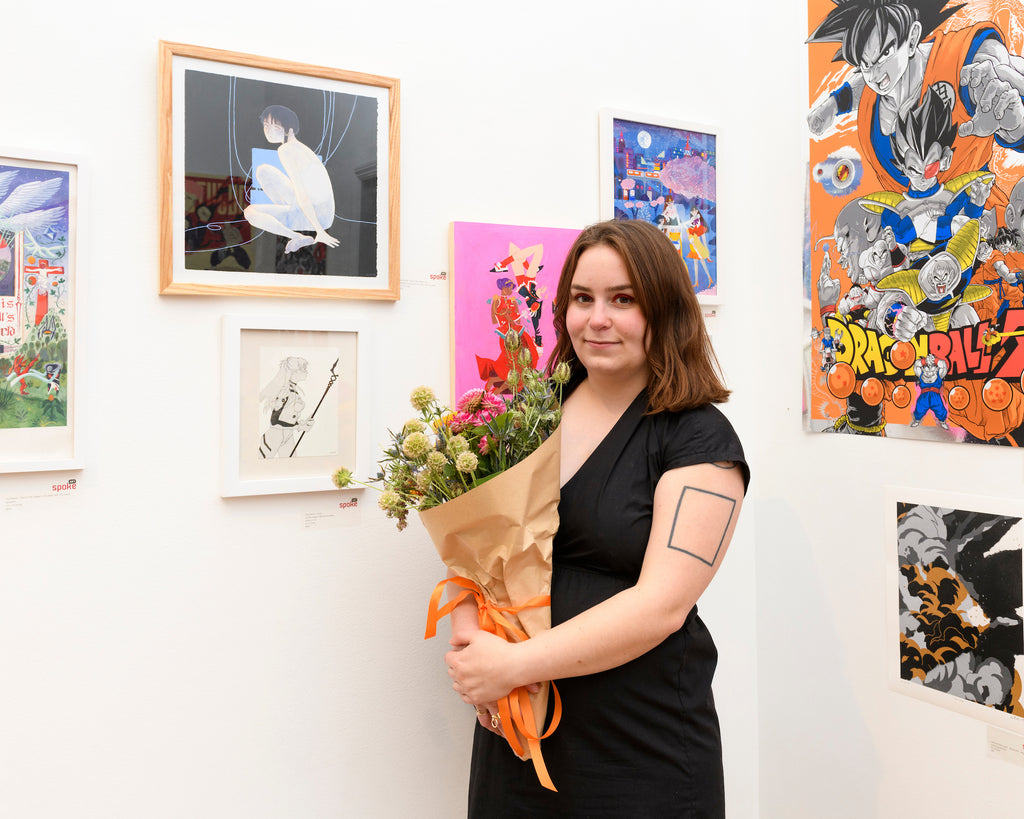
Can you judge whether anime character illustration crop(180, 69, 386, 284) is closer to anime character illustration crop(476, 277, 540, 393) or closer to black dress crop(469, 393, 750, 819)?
anime character illustration crop(476, 277, 540, 393)

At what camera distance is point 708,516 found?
1.14 m

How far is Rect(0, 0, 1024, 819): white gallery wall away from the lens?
1347 millimetres

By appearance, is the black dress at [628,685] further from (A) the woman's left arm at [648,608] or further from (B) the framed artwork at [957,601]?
(B) the framed artwork at [957,601]

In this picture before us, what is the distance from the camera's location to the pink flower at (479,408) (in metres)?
1.16

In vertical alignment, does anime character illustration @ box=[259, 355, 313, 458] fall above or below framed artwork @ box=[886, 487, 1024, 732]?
above

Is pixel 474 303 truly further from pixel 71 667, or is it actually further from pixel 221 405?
pixel 71 667

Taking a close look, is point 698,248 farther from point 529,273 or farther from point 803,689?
point 803,689

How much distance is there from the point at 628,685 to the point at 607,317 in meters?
0.55

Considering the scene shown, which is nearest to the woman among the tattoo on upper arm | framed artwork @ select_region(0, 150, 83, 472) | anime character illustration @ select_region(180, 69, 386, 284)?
the tattoo on upper arm

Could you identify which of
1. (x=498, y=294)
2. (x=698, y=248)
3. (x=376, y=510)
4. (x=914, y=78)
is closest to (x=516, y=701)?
(x=376, y=510)

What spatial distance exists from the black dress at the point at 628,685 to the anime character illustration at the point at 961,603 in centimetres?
52

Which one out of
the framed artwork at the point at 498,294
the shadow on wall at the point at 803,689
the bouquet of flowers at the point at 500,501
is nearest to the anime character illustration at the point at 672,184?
the framed artwork at the point at 498,294

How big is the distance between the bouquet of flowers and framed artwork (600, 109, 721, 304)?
73 centimetres

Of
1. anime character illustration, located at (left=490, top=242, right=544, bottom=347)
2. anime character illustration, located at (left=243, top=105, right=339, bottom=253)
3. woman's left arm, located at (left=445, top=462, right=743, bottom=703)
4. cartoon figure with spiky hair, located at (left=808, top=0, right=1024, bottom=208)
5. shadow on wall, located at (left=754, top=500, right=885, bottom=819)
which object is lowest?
shadow on wall, located at (left=754, top=500, right=885, bottom=819)
